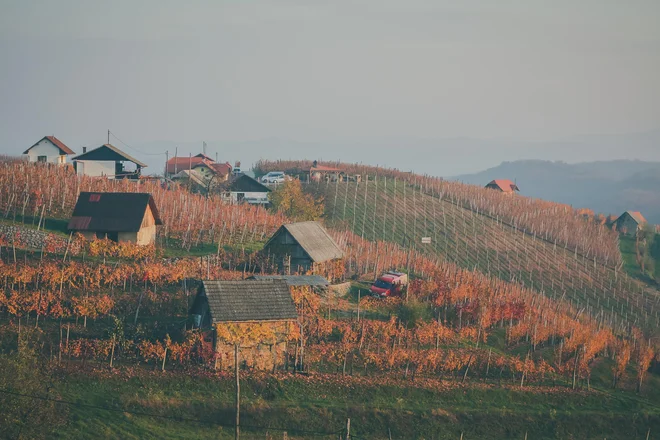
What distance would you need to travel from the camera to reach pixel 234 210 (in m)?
64.9

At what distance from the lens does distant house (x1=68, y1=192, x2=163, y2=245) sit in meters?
48.3

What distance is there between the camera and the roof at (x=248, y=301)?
34.2 m

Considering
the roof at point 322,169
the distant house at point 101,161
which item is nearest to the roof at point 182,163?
the roof at point 322,169

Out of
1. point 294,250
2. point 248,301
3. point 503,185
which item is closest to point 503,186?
point 503,185

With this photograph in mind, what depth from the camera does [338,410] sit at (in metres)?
32.2

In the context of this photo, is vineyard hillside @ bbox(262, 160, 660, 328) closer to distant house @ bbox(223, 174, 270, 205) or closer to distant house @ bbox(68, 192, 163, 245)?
distant house @ bbox(223, 174, 270, 205)

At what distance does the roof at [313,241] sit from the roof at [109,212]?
27.5ft

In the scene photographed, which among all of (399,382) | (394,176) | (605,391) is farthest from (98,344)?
(394,176)

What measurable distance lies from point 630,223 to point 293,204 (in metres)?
47.9

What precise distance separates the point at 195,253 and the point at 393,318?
16.3 m

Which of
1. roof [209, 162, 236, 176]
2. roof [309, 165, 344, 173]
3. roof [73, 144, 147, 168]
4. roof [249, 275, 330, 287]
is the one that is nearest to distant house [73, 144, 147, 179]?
roof [73, 144, 147, 168]

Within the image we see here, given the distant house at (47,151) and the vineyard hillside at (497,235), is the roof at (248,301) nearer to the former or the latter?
the vineyard hillside at (497,235)

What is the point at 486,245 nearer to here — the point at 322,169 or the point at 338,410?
the point at 322,169

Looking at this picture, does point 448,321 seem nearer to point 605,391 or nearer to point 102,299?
point 605,391
